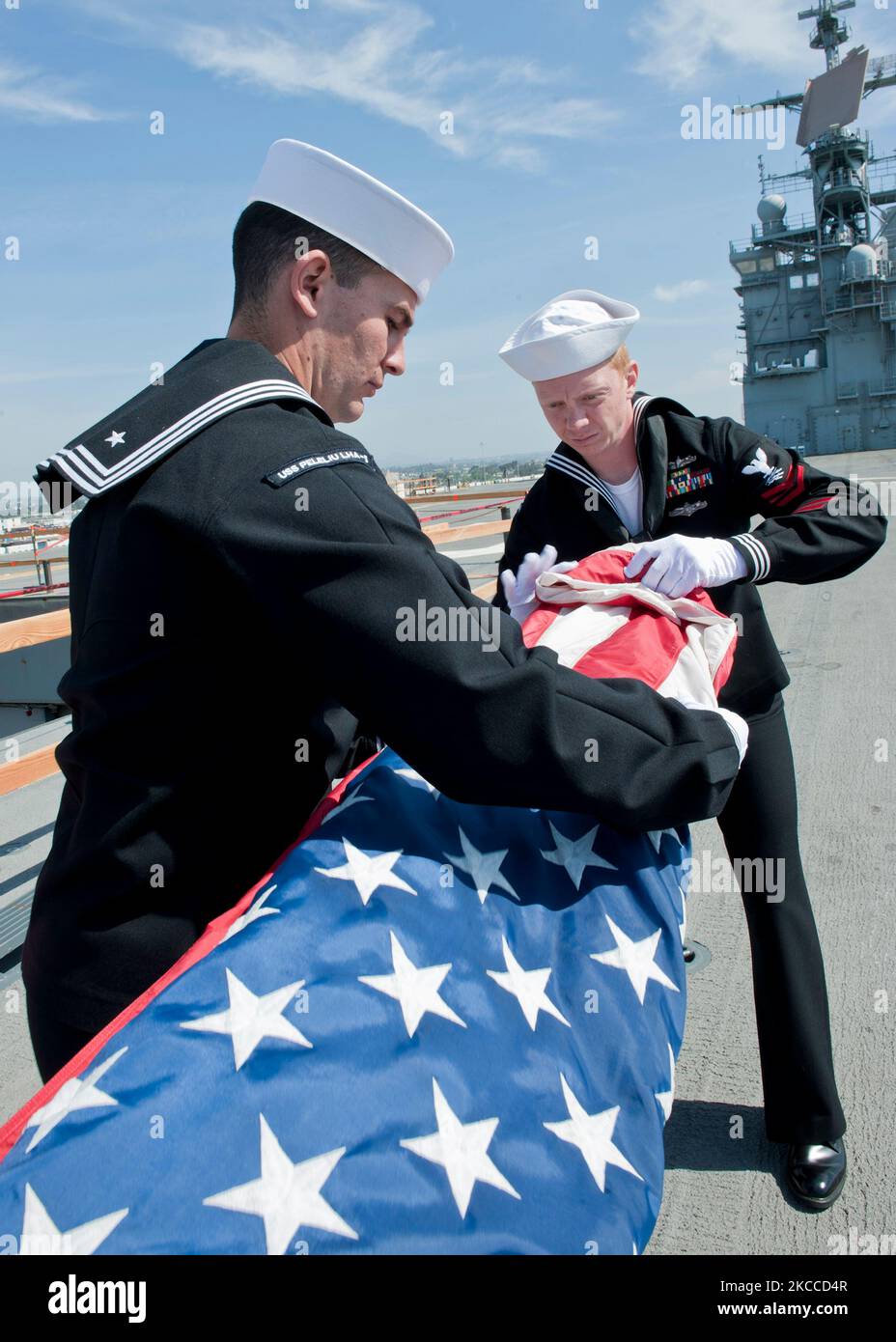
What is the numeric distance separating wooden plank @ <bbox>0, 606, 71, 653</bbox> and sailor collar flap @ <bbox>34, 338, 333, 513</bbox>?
3146 mm

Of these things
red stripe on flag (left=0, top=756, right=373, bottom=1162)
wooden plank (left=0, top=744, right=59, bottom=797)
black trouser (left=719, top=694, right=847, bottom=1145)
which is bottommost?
black trouser (left=719, top=694, right=847, bottom=1145)

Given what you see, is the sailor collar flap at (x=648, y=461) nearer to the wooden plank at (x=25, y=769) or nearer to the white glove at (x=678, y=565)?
the white glove at (x=678, y=565)

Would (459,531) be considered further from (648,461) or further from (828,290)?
(828,290)

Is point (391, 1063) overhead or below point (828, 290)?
below

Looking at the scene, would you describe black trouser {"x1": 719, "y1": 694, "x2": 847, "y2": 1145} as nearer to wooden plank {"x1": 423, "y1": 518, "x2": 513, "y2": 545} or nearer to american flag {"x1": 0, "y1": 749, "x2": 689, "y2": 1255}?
american flag {"x1": 0, "y1": 749, "x2": 689, "y2": 1255}

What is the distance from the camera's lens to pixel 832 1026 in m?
3.14

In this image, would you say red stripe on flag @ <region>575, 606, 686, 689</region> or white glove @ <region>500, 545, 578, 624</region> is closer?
red stripe on flag @ <region>575, 606, 686, 689</region>

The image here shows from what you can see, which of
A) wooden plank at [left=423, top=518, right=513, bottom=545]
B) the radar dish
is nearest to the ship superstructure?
the radar dish

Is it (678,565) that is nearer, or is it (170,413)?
(170,413)

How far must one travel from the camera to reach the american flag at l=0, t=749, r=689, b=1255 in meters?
0.98

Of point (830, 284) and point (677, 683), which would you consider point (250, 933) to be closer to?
point (677, 683)

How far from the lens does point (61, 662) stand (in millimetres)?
8297

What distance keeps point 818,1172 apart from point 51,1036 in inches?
80.2

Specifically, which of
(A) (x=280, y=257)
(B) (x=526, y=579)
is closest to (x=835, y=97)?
(B) (x=526, y=579)
